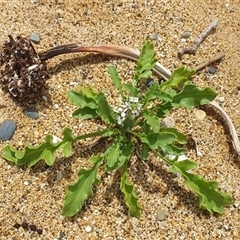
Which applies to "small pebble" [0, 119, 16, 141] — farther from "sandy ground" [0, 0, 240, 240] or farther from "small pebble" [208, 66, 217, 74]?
"small pebble" [208, 66, 217, 74]

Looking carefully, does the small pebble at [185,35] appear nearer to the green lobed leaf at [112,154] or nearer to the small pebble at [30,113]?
the green lobed leaf at [112,154]

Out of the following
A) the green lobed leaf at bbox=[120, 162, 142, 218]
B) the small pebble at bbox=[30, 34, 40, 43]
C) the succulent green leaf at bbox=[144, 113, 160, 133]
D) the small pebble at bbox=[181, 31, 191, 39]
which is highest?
the small pebble at bbox=[181, 31, 191, 39]

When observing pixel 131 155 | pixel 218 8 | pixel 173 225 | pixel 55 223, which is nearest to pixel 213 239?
pixel 173 225

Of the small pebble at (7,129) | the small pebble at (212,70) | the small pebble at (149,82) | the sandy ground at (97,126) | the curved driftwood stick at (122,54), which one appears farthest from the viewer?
the small pebble at (212,70)

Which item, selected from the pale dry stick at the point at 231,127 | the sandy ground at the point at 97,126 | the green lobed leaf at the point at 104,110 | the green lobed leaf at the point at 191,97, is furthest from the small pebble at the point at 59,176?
the pale dry stick at the point at 231,127

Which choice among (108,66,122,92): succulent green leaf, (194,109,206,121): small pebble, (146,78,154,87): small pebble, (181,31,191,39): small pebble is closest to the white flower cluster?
(108,66,122,92): succulent green leaf

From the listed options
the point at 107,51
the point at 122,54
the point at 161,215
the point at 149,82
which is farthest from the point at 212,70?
the point at 161,215
